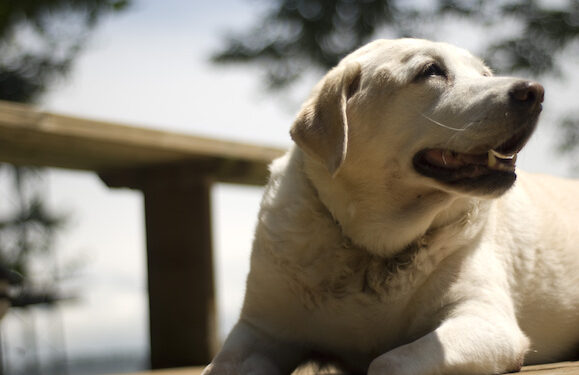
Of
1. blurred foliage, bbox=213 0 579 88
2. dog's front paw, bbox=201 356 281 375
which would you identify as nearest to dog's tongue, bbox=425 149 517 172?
dog's front paw, bbox=201 356 281 375

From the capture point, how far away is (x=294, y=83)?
975cm

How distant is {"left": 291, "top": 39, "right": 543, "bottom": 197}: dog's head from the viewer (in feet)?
6.23

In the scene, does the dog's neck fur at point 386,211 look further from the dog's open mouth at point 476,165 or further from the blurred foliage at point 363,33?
the blurred foliage at point 363,33

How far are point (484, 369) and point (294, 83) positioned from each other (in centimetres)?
820

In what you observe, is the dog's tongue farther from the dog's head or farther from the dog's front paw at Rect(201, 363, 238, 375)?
the dog's front paw at Rect(201, 363, 238, 375)

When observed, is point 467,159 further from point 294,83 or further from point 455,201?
point 294,83

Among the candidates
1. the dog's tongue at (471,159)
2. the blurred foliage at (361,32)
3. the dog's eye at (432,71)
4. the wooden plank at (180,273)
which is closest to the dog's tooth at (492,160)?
the dog's tongue at (471,159)

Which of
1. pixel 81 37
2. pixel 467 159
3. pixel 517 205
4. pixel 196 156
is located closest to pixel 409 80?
pixel 467 159

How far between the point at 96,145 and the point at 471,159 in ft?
7.17

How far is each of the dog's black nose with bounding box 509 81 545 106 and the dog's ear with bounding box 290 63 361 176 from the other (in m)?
0.49

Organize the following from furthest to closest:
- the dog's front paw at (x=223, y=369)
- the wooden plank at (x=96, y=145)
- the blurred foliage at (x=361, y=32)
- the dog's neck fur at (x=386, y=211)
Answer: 1. the blurred foliage at (x=361, y=32)
2. the wooden plank at (x=96, y=145)
3. the dog's neck fur at (x=386, y=211)
4. the dog's front paw at (x=223, y=369)

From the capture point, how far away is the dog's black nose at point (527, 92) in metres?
1.85

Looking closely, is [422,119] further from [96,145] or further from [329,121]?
[96,145]

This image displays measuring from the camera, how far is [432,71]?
2.10 m
